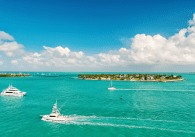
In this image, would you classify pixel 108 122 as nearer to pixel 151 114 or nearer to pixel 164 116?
pixel 151 114

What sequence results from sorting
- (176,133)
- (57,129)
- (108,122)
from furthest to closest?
(108,122) → (57,129) → (176,133)

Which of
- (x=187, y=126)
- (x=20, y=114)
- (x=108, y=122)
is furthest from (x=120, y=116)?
(x=20, y=114)

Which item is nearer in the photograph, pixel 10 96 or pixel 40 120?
pixel 40 120

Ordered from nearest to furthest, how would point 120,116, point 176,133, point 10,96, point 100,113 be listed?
point 176,133 → point 120,116 → point 100,113 → point 10,96

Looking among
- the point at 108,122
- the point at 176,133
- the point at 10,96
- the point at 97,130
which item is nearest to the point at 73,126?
the point at 97,130

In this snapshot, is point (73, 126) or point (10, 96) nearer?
point (73, 126)

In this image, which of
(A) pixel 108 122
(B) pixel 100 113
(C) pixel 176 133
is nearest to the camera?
(C) pixel 176 133

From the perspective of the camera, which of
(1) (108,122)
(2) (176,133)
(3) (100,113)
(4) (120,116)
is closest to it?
(2) (176,133)

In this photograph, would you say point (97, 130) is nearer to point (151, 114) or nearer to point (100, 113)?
point (100, 113)
